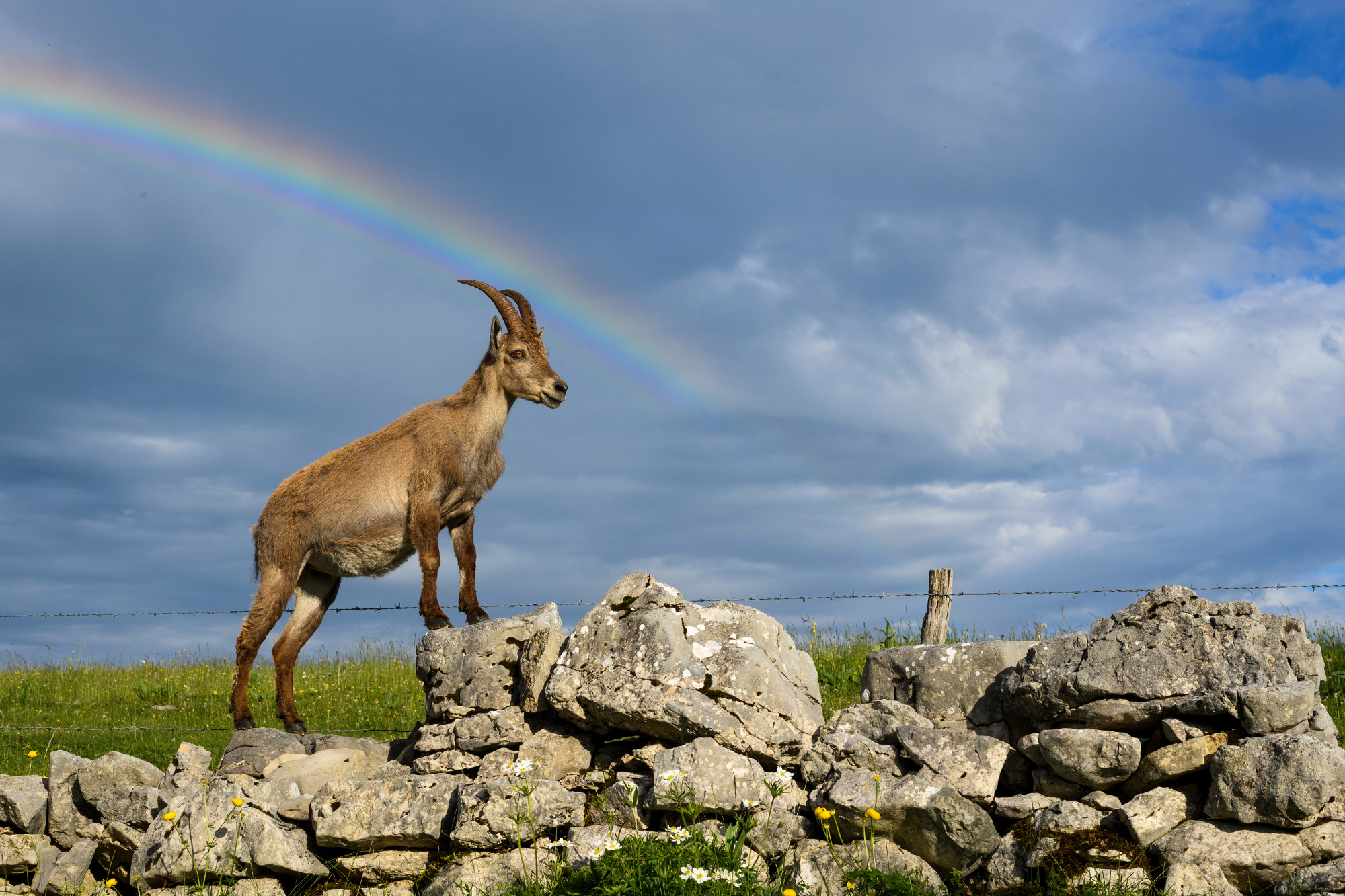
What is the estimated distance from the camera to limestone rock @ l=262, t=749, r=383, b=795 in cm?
730

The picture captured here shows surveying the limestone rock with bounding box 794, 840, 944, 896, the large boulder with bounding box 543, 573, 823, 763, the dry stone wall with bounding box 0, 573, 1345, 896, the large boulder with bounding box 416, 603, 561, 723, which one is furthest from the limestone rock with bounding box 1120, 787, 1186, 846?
the large boulder with bounding box 416, 603, 561, 723

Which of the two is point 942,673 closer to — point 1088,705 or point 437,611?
point 1088,705

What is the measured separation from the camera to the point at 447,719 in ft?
24.0

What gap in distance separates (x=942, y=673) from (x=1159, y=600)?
1495 mm

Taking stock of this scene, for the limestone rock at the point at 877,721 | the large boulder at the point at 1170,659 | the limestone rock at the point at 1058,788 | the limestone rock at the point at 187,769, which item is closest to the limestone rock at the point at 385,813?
the limestone rock at the point at 187,769

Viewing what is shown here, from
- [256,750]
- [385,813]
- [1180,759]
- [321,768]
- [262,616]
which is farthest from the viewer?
[262,616]

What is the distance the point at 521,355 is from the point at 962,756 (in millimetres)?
5769

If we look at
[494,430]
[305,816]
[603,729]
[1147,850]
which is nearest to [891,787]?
[1147,850]

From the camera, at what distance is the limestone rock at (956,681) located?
6777 millimetres

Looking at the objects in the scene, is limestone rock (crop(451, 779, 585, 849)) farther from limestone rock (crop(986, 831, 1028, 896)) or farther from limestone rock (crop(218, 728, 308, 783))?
limestone rock (crop(218, 728, 308, 783))

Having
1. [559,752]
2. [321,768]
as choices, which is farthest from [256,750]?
[559,752]

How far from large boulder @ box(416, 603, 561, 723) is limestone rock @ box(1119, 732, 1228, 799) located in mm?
3970

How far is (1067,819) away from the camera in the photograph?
18.0ft

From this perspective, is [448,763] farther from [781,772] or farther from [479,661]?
[781,772]
